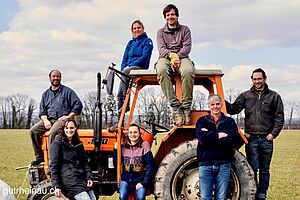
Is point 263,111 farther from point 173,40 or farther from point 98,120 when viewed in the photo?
point 98,120

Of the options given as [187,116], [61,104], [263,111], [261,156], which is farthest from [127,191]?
[263,111]

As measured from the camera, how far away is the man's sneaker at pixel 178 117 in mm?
6559

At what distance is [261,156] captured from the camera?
24.0 ft

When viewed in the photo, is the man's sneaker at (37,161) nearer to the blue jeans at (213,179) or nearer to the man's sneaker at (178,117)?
the man's sneaker at (178,117)

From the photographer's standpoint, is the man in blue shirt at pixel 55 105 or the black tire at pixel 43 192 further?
the man in blue shirt at pixel 55 105

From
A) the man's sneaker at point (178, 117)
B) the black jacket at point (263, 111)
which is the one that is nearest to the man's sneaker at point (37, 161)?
the man's sneaker at point (178, 117)

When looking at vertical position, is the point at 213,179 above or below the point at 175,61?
below

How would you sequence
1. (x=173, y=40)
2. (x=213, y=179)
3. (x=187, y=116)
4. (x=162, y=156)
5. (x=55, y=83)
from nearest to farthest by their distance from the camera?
(x=213, y=179)
(x=187, y=116)
(x=173, y=40)
(x=162, y=156)
(x=55, y=83)

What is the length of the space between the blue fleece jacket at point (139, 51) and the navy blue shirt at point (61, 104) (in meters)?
0.95

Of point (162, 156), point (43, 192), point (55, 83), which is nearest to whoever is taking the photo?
point (43, 192)

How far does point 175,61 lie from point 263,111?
1685 mm

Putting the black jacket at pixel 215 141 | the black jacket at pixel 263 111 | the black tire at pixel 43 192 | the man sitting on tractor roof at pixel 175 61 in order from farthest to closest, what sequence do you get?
the black jacket at pixel 263 111, the black tire at pixel 43 192, the man sitting on tractor roof at pixel 175 61, the black jacket at pixel 215 141

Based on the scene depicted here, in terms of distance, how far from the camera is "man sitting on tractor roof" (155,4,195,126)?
6.55 meters

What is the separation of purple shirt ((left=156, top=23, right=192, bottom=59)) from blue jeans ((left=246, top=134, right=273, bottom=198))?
178 cm
